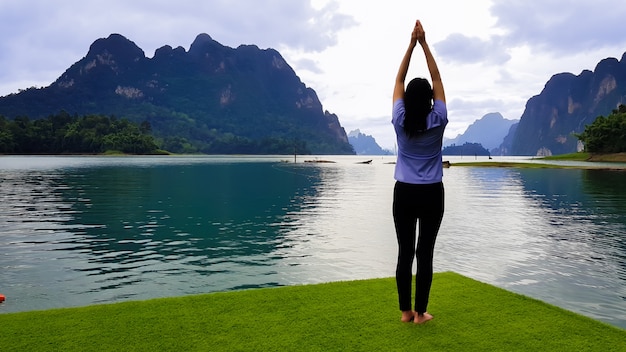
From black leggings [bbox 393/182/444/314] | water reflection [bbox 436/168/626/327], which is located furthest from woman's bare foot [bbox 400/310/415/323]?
water reflection [bbox 436/168/626/327]

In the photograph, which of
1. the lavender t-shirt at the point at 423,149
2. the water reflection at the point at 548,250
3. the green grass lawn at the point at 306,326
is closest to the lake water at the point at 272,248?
the water reflection at the point at 548,250

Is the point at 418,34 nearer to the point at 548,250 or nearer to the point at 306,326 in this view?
the point at 306,326

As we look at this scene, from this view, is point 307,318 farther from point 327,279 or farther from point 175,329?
point 327,279

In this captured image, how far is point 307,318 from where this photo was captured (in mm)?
5934

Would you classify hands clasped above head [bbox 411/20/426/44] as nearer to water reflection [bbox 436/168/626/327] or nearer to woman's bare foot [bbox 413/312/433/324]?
woman's bare foot [bbox 413/312/433/324]

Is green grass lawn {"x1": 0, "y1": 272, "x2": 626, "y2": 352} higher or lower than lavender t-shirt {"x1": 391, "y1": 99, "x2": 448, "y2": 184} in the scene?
lower

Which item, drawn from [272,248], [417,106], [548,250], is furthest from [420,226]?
[548,250]

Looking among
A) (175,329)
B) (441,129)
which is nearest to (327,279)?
(175,329)

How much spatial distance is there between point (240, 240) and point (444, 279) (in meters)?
10.3

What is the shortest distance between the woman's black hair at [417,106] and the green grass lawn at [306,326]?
2.65m

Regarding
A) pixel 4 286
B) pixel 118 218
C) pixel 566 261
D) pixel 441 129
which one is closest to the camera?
pixel 441 129

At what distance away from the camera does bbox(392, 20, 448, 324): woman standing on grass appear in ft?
17.7

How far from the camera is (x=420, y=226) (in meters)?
5.55

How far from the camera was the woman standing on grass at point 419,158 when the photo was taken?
17.7 feet
